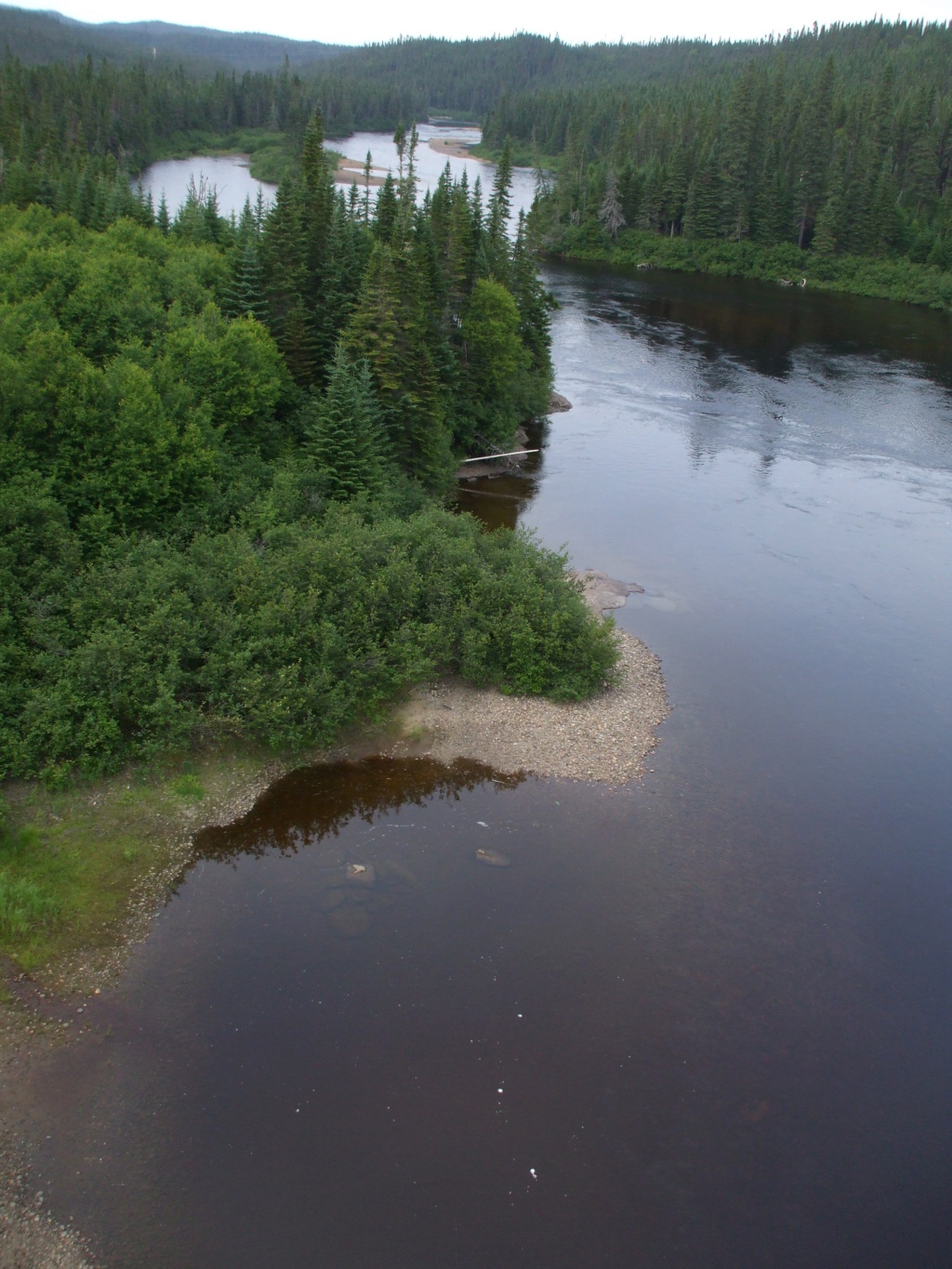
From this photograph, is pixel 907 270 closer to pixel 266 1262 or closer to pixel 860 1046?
pixel 860 1046

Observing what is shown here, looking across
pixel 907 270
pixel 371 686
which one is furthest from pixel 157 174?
pixel 371 686

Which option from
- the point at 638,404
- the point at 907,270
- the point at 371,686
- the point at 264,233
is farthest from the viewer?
the point at 907,270

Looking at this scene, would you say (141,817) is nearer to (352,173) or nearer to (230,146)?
(352,173)

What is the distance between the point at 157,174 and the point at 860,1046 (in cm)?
12046

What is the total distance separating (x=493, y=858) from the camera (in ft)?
82.2

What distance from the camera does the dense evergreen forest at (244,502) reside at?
2709cm

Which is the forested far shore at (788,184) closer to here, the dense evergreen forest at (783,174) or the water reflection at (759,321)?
the dense evergreen forest at (783,174)

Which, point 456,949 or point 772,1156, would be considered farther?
point 456,949

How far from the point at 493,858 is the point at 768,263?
9679 centimetres

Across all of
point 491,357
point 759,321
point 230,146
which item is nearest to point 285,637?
point 491,357

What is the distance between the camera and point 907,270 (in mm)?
95562

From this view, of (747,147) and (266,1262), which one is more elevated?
(747,147)

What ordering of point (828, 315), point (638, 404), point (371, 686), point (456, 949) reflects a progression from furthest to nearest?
point (828, 315), point (638, 404), point (371, 686), point (456, 949)

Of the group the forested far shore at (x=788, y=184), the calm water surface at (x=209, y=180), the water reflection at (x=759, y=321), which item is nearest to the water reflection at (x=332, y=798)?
the water reflection at (x=759, y=321)
